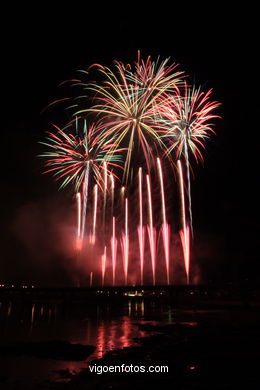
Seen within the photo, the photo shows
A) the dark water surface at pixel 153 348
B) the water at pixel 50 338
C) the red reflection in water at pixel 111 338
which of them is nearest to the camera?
the dark water surface at pixel 153 348

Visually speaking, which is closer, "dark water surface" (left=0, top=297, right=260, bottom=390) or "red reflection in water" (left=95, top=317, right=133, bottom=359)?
"dark water surface" (left=0, top=297, right=260, bottom=390)

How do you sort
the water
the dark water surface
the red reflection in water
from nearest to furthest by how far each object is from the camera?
1. the dark water surface
2. the water
3. the red reflection in water

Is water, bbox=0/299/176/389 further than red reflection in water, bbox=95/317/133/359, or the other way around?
red reflection in water, bbox=95/317/133/359

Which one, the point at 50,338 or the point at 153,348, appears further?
the point at 50,338

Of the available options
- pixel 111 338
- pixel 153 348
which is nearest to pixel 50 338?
pixel 111 338

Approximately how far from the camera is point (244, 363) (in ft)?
44.7

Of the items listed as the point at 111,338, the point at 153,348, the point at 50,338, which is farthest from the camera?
the point at 50,338

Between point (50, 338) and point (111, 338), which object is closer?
point (111, 338)

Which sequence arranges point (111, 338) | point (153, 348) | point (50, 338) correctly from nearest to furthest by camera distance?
1. point (153, 348)
2. point (111, 338)
3. point (50, 338)

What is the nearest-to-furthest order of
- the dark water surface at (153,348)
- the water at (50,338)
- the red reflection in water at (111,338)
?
1. the dark water surface at (153,348)
2. the water at (50,338)
3. the red reflection in water at (111,338)

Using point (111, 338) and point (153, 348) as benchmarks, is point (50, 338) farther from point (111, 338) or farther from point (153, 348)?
point (153, 348)

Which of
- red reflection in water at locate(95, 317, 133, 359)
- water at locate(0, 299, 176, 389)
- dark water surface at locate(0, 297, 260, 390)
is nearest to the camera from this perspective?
dark water surface at locate(0, 297, 260, 390)

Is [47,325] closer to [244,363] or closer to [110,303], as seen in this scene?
[244,363]

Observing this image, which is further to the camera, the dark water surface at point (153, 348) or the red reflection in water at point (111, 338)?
the red reflection in water at point (111, 338)
